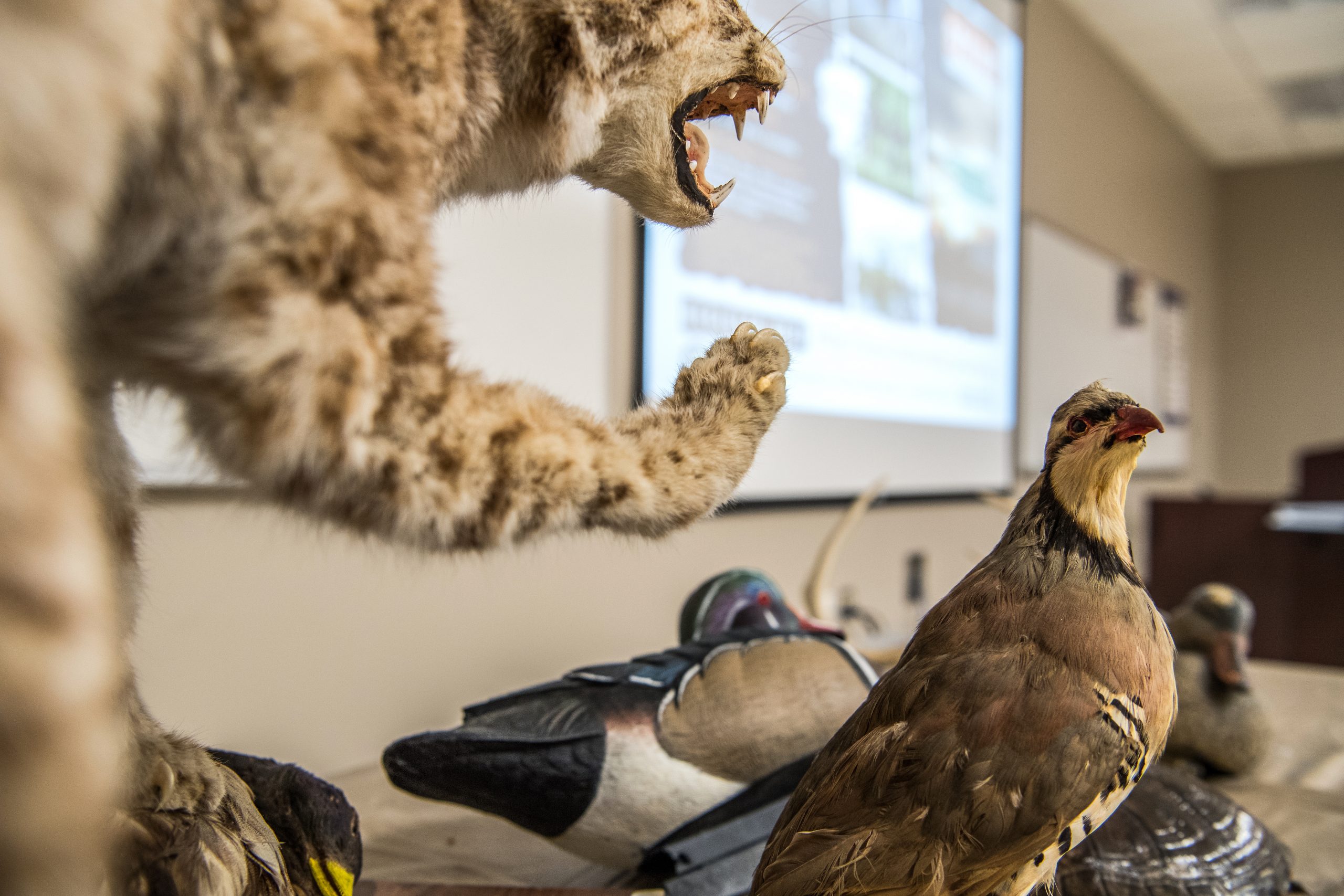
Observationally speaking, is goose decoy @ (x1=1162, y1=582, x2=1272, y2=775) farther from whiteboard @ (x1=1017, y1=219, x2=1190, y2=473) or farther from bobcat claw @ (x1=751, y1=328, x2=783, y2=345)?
whiteboard @ (x1=1017, y1=219, x2=1190, y2=473)

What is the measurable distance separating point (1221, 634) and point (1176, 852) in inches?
18.1

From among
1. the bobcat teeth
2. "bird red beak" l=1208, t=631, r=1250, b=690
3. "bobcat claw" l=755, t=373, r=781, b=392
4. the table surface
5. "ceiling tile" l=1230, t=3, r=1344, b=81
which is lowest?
the table surface

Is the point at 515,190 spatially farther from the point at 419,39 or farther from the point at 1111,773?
the point at 1111,773

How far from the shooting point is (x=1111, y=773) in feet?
1.25

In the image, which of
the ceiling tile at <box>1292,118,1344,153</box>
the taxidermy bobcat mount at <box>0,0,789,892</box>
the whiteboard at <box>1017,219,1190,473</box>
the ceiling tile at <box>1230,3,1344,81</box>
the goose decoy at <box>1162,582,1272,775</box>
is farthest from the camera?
the ceiling tile at <box>1292,118,1344,153</box>

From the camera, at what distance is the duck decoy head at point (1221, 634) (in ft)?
3.13

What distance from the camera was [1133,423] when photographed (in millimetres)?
406

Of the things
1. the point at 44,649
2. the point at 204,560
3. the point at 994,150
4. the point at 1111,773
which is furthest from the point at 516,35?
the point at 994,150

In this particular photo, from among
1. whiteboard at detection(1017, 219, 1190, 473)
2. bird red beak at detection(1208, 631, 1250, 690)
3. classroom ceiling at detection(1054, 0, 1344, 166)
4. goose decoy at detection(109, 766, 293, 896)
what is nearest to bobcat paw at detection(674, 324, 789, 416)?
goose decoy at detection(109, 766, 293, 896)

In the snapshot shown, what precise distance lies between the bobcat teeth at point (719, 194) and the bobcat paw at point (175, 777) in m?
0.35

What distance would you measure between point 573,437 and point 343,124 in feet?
0.42

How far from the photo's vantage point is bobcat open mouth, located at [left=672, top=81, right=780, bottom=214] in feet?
1.40

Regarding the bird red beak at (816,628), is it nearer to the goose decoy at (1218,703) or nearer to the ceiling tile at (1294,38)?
the goose decoy at (1218,703)

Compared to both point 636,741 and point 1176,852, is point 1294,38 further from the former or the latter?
point 636,741
